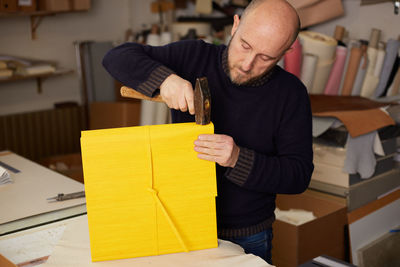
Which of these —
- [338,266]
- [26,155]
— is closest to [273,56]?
[338,266]

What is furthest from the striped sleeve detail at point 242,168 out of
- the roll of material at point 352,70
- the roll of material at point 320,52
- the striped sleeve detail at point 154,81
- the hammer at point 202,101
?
the roll of material at point 352,70

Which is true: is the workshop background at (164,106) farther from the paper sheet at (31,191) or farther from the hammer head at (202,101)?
the hammer head at (202,101)

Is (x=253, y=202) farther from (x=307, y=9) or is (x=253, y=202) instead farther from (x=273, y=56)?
(x=307, y=9)

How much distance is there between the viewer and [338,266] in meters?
1.35

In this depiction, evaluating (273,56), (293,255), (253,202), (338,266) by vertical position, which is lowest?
(293,255)

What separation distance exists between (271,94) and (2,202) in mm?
961

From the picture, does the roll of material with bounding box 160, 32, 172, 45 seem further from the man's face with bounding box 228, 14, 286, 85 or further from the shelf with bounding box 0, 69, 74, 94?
→ the man's face with bounding box 228, 14, 286, 85

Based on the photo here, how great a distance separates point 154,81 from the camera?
123cm

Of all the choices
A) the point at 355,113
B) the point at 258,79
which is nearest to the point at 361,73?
the point at 355,113

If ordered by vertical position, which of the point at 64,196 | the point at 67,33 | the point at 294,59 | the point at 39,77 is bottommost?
the point at 64,196

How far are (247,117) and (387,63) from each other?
1.96 m

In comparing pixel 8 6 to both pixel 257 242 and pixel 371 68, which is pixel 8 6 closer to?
pixel 371 68

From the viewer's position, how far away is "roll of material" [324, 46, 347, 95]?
3090 mm

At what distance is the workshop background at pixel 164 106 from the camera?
8.38ft
